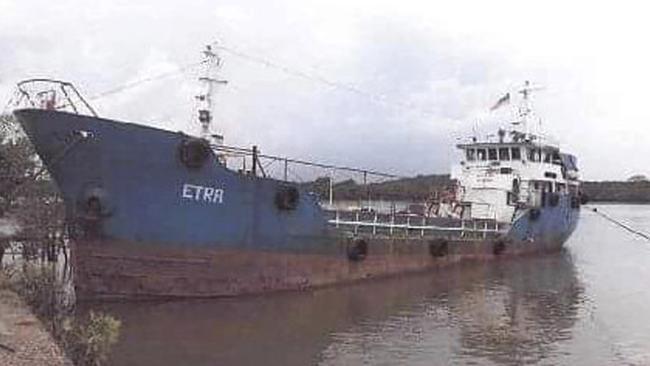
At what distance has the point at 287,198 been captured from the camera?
18.8 m

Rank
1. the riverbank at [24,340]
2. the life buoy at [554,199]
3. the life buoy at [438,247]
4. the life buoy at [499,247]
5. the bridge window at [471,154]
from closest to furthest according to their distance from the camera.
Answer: the riverbank at [24,340] → the life buoy at [438,247] → the life buoy at [499,247] → the bridge window at [471,154] → the life buoy at [554,199]

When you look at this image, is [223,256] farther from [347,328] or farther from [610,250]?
[610,250]

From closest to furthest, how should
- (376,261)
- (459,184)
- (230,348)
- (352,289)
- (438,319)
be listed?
(230,348)
(438,319)
(352,289)
(376,261)
(459,184)

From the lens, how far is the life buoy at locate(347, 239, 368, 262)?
69.7 feet

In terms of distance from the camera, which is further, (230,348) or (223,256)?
(223,256)

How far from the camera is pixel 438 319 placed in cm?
1716

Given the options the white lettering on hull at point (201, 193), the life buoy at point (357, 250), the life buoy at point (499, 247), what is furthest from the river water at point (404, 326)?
the life buoy at point (499, 247)

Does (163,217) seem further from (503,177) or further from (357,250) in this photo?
(503,177)

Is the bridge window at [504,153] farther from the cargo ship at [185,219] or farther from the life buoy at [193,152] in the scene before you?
the life buoy at [193,152]

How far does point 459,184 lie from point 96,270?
17.6 m

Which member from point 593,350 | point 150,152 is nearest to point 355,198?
point 150,152

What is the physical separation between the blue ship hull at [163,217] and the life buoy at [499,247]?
1028cm

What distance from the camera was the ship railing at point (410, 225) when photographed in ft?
71.1

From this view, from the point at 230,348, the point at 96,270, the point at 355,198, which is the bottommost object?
the point at 230,348
